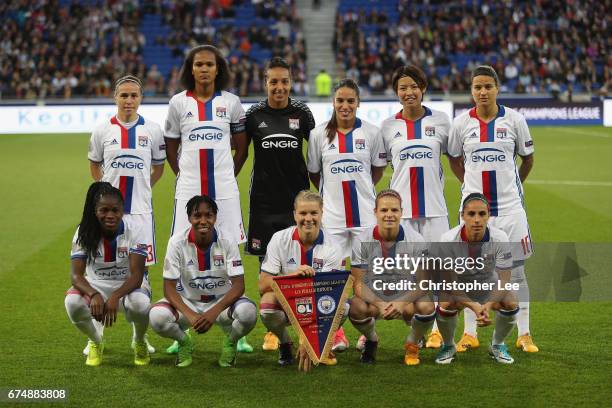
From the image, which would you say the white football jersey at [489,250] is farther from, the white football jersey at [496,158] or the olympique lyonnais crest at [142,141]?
the olympique lyonnais crest at [142,141]

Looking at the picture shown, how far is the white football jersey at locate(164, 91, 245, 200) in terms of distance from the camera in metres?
6.38

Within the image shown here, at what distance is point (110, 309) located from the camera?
5734 mm

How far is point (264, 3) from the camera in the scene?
32.2 meters

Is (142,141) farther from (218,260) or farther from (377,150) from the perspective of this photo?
(377,150)

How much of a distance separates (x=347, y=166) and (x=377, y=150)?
27 cm

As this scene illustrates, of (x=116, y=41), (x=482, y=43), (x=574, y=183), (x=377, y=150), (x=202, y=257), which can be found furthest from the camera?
(x=482, y=43)

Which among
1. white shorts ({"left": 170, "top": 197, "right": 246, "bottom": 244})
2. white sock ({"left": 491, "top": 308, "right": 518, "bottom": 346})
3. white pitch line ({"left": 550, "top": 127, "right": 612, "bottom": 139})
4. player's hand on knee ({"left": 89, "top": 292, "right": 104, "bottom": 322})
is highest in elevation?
white pitch line ({"left": 550, "top": 127, "right": 612, "bottom": 139})

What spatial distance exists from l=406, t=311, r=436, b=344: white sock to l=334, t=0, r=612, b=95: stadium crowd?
22653mm

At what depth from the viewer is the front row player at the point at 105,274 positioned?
5785mm

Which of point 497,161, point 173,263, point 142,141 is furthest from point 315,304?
point 142,141

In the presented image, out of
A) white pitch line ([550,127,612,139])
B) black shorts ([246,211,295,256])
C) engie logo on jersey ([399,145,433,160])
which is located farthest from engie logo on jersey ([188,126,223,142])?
white pitch line ([550,127,612,139])

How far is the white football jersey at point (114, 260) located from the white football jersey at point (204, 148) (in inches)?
22.6

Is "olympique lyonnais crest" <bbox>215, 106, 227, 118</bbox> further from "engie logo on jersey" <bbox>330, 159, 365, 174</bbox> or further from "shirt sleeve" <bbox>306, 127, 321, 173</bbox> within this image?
"engie logo on jersey" <bbox>330, 159, 365, 174</bbox>

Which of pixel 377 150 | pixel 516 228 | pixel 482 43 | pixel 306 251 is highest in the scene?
pixel 482 43
